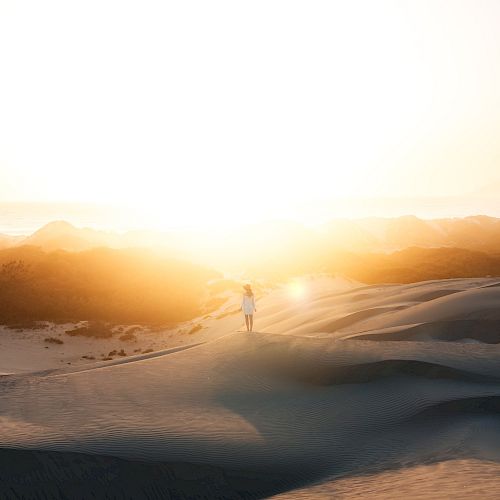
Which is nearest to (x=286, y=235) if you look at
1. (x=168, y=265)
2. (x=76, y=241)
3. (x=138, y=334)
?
(x=76, y=241)

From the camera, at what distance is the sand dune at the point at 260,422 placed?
292 inches

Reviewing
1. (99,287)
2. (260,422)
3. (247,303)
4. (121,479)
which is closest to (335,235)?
(99,287)

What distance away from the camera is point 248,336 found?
13.6 meters

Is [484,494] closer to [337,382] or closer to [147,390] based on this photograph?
[337,382]

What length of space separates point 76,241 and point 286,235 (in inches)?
1677

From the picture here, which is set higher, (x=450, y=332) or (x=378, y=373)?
(x=378, y=373)

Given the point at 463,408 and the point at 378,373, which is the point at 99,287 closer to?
the point at 378,373

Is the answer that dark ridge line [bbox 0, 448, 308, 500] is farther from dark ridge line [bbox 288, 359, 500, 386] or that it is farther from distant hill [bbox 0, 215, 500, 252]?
distant hill [bbox 0, 215, 500, 252]

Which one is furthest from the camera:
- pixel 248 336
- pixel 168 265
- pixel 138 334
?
pixel 168 265

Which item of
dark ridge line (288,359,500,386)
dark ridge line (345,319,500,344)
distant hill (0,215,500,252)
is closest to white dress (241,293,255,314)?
dark ridge line (345,319,500,344)

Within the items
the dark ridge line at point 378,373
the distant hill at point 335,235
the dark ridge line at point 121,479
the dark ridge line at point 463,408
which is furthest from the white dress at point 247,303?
the distant hill at point 335,235

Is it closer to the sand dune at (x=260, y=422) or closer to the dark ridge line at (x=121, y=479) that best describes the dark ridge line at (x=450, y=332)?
the sand dune at (x=260, y=422)

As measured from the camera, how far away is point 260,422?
31.0 ft

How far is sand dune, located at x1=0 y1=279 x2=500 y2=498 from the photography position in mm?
7418
